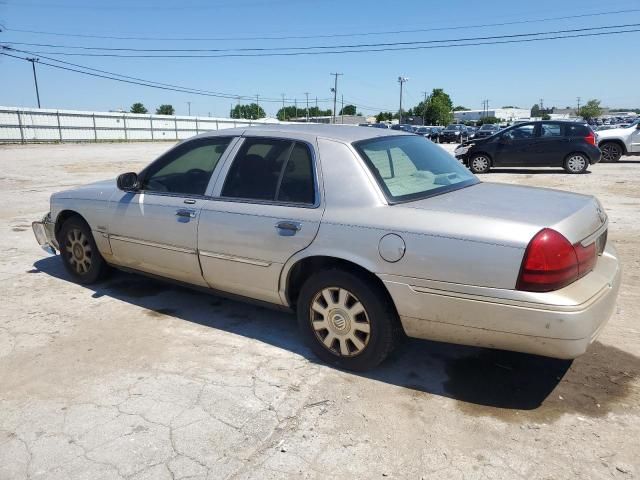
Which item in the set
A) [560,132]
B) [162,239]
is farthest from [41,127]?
[162,239]

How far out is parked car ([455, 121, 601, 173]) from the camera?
48.7 ft

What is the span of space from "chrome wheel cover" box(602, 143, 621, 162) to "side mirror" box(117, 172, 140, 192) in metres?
18.6

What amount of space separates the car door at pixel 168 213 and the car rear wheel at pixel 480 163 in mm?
12964

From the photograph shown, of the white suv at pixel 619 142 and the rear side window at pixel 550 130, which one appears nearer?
the rear side window at pixel 550 130

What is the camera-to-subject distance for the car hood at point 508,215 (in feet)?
9.07

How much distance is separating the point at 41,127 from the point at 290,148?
40.4 metres

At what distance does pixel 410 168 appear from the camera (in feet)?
12.2

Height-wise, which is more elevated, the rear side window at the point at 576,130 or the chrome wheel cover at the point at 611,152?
the rear side window at the point at 576,130

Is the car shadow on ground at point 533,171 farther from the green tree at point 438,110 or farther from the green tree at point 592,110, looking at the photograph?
the green tree at point 592,110

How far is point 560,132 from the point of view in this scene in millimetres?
15047

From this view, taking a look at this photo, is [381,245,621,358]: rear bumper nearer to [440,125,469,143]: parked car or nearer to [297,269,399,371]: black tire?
[297,269,399,371]: black tire

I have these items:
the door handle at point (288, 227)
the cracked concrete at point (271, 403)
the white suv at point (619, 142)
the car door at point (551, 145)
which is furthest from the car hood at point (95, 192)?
the white suv at point (619, 142)

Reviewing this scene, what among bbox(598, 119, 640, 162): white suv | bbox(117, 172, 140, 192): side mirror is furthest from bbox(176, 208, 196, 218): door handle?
bbox(598, 119, 640, 162): white suv

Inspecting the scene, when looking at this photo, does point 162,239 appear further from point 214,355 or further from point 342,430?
point 342,430
